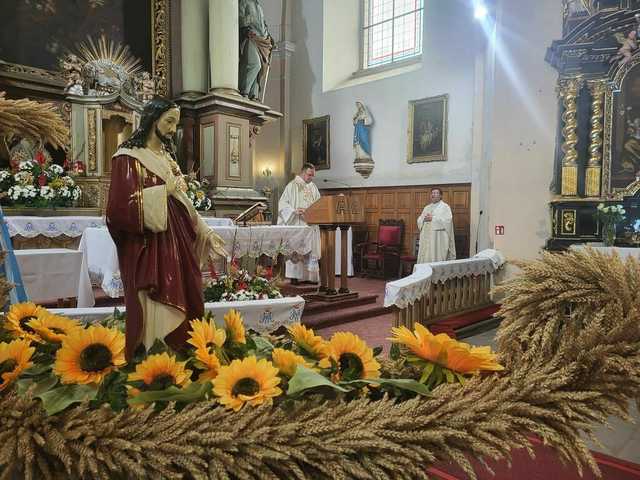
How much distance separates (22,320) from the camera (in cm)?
114

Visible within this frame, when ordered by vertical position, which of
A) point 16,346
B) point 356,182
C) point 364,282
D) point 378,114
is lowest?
point 364,282

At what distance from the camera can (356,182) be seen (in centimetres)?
1144

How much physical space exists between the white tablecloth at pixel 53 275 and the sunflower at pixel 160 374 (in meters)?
3.45

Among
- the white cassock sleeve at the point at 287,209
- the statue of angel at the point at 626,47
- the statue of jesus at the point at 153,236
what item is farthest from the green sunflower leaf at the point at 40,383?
the statue of angel at the point at 626,47

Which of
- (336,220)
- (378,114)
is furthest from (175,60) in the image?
(336,220)

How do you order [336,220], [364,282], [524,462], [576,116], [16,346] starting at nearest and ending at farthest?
[16,346] → [524,462] → [336,220] → [576,116] → [364,282]

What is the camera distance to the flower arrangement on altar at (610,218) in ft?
21.2

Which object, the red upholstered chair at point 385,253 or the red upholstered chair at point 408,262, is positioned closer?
the red upholstered chair at point 408,262

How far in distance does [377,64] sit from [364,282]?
6.03 meters

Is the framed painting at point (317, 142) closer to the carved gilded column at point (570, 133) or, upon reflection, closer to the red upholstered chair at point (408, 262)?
the red upholstered chair at point (408, 262)

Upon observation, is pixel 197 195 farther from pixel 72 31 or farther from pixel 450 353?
pixel 450 353

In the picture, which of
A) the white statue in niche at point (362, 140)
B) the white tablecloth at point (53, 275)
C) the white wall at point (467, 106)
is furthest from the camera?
the white statue in niche at point (362, 140)

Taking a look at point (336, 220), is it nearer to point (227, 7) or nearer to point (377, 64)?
point (227, 7)

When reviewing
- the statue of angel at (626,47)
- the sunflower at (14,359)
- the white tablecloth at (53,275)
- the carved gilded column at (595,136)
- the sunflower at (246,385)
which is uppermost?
the statue of angel at (626,47)
